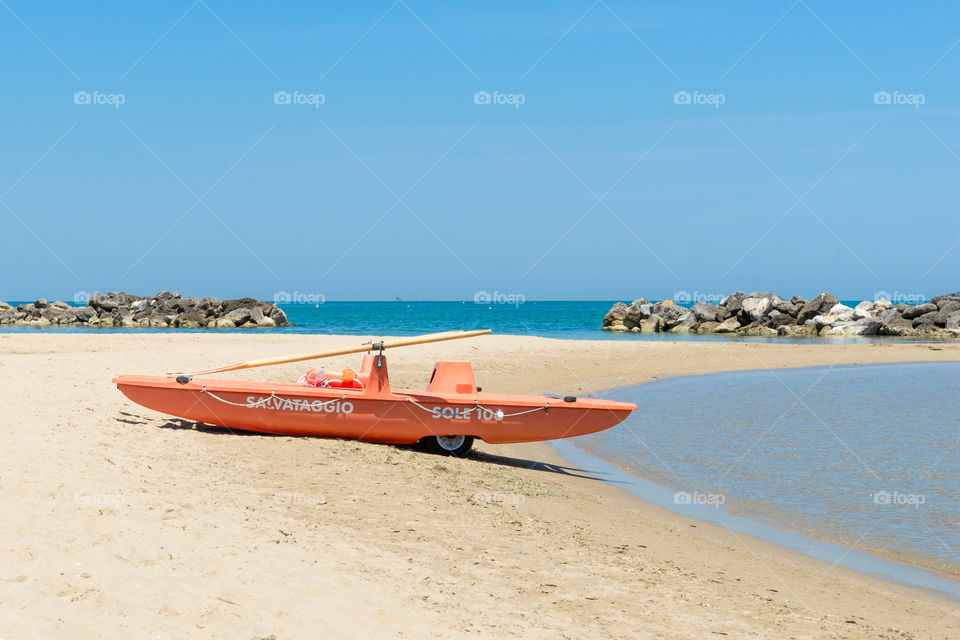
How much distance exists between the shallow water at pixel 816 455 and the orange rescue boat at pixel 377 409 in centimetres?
162

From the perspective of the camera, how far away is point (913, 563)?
24.7ft

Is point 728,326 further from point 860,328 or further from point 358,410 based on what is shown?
point 358,410

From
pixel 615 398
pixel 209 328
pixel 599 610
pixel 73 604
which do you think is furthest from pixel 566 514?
pixel 209 328

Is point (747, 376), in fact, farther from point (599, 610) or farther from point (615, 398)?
point (599, 610)

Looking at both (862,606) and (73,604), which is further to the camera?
(862,606)

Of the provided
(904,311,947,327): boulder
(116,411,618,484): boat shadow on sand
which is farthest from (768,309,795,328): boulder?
(116,411,618,484): boat shadow on sand

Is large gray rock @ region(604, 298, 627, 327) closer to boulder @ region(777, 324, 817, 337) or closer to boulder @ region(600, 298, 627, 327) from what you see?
boulder @ region(600, 298, 627, 327)

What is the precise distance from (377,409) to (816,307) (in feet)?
151

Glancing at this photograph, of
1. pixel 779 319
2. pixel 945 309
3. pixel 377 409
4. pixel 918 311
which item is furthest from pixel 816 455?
pixel 945 309

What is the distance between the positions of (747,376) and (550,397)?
576 inches

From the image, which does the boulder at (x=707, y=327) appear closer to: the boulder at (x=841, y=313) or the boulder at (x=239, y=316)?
the boulder at (x=841, y=313)

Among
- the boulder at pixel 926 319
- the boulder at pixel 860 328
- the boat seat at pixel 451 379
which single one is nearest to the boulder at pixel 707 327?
the boulder at pixel 860 328

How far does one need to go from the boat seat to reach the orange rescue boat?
1 centimetres

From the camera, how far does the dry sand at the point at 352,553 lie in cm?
491
